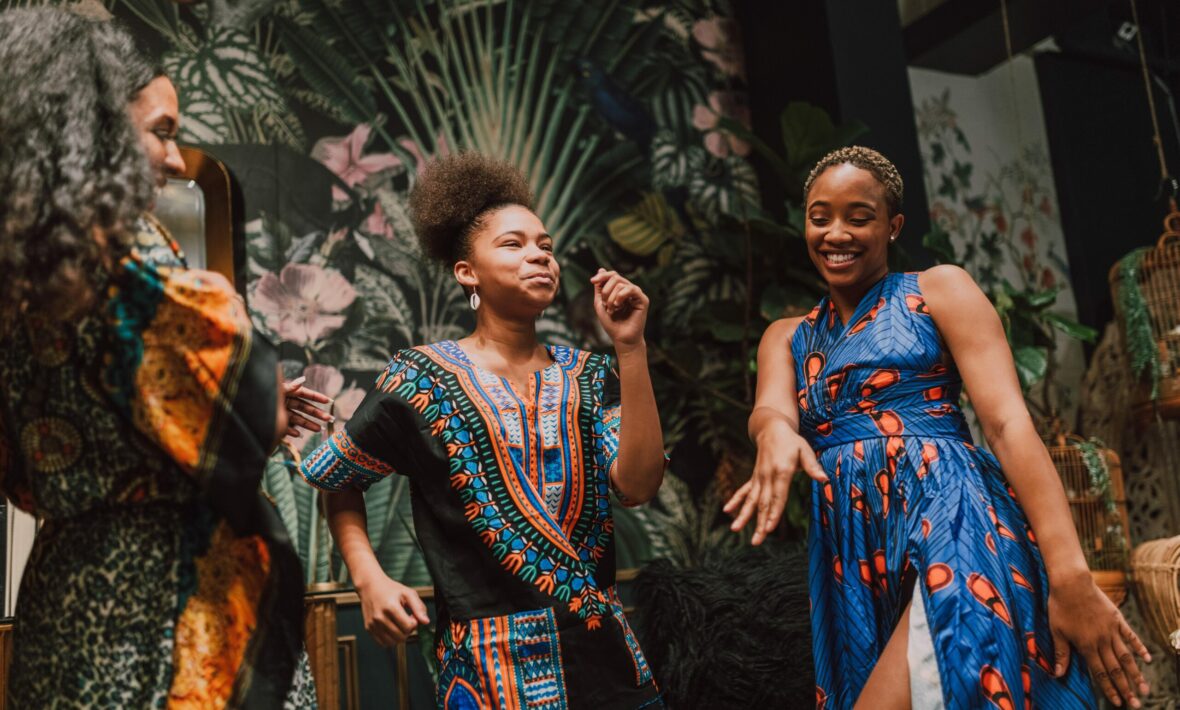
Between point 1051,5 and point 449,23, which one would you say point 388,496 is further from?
point 1051,5

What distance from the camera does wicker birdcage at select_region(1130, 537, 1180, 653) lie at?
3.21 m

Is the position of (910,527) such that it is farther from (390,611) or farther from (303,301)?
(303,301)

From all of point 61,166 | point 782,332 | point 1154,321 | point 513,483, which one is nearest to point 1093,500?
point 1154,321

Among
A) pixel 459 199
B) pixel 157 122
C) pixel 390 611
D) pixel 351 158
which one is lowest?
pixel 390 611

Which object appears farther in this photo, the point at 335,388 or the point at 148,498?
the point at 335,388

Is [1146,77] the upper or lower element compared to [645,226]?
upper

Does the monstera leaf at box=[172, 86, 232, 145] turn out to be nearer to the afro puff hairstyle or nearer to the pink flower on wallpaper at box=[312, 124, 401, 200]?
the pink flower on wallpaper at box=[312, 124, 401, 200]

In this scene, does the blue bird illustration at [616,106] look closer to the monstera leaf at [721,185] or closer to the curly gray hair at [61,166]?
the monstera leaf at [721,185]

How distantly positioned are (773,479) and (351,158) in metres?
2.39

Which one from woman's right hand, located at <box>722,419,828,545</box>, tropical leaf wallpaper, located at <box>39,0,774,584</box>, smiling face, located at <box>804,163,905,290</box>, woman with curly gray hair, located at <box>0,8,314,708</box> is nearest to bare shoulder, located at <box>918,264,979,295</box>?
smiling face, located at <box>804,163,905,290</box>

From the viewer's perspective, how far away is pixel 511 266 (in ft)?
7.63

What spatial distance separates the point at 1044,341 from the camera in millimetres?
3893

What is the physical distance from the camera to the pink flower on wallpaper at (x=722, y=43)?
4445 millimetres

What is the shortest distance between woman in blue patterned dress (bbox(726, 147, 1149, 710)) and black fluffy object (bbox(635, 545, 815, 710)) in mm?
896
